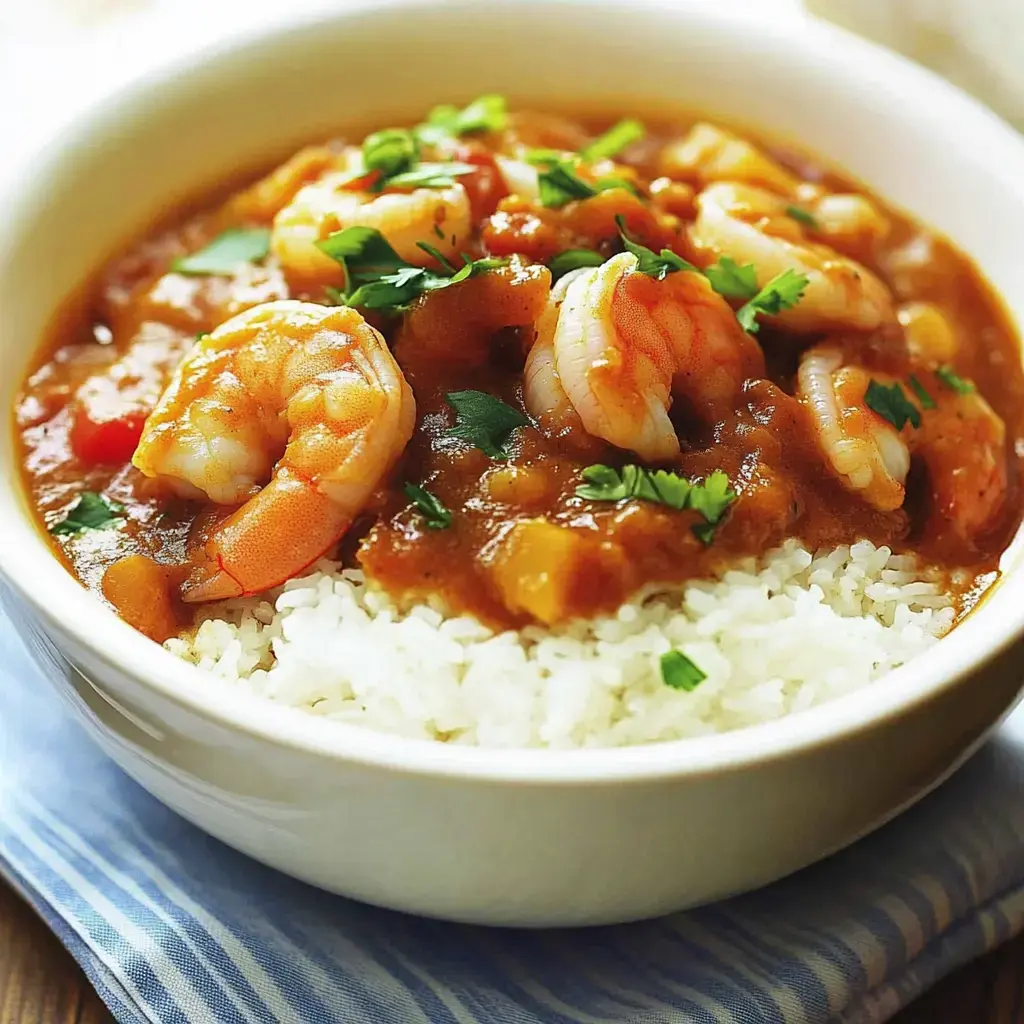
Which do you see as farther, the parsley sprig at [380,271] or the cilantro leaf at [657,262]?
the parsley sprig at [380,271]

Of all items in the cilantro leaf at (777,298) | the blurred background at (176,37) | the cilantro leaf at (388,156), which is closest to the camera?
the cilantro leaf at (777,298)

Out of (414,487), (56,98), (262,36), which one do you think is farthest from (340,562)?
(56,98)

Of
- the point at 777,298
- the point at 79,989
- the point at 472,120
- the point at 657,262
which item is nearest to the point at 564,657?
the point at 657,262

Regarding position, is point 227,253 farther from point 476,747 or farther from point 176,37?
point 476,747

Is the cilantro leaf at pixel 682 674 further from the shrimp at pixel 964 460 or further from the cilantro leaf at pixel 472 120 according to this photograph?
the cilantro leaf at pixel 472 120

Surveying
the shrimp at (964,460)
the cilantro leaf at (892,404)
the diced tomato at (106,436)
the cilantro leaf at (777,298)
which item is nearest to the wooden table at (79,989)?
the shrimp at (964,460)

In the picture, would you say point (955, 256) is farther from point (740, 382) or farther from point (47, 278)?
point (47, 278)
